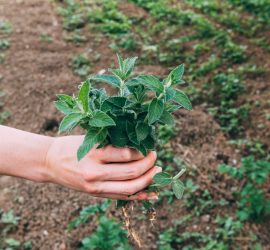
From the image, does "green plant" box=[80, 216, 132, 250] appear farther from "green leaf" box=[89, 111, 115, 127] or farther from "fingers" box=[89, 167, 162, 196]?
"green leaf" box=[89, 111, 115, 127]

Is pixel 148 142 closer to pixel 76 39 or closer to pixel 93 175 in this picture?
pixel 93 175

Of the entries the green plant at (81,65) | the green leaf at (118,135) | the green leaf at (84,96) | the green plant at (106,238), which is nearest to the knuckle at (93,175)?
the green leaf at (118,135)

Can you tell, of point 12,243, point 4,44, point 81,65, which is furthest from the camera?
point 4,44

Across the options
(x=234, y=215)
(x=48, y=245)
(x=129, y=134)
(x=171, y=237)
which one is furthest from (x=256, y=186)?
(x=129, y=134)

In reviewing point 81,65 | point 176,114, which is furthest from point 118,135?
point 81,65

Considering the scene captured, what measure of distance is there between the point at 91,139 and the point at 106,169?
14 cm

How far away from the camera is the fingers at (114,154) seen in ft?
4.81

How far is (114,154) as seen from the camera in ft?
4.83

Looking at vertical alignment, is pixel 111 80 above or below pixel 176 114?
above

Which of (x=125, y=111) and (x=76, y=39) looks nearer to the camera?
(x=125, y=111)

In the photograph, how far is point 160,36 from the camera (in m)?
5.01

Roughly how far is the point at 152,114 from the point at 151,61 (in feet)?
10.6

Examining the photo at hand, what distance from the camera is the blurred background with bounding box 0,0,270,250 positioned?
2.79 m

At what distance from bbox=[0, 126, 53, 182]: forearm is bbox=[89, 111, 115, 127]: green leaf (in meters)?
0.34
